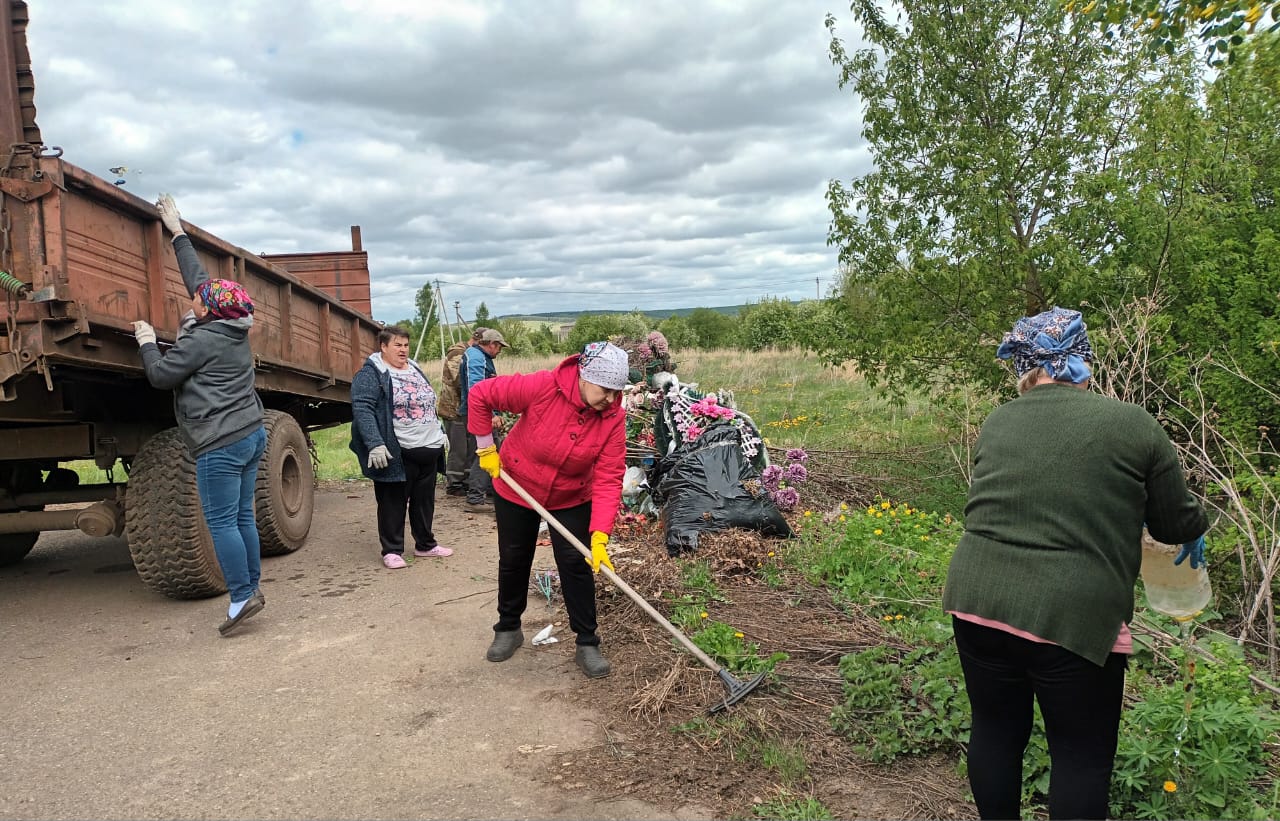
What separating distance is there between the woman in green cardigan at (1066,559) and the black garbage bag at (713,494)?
10.2ft

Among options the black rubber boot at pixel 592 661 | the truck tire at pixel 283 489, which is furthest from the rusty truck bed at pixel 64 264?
the black rubber boot at pixel 592 661

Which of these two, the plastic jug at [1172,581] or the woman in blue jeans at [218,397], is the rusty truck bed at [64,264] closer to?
the woman in blue jeans at [218,397]

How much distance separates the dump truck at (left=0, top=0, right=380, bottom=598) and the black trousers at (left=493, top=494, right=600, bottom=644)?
1937 mm

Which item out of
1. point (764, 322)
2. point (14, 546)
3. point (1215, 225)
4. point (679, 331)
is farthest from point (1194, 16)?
point (679, 331)

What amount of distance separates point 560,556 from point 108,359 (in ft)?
7.79

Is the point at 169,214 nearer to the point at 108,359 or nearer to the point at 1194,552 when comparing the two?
the point at 108,359

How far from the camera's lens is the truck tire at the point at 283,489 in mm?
5754

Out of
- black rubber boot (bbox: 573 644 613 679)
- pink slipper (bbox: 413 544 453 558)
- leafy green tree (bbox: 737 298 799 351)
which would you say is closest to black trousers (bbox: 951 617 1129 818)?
black rubber boot (bbox: 573 644 613 679)

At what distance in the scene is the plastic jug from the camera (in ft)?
8.88

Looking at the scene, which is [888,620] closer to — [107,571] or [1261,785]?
[1261,785]

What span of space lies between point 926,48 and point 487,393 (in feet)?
19.1

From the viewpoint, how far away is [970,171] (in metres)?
7.05

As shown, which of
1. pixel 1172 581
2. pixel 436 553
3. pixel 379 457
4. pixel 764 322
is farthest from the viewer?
pixel 764 322

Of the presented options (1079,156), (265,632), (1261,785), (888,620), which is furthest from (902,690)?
(1079,156)
